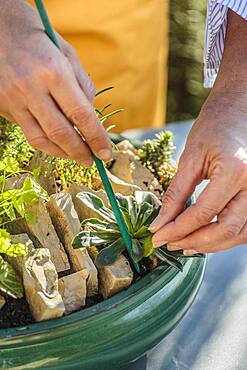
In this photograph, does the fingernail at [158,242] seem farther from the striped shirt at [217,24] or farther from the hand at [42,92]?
the striped shirt at [217,24]

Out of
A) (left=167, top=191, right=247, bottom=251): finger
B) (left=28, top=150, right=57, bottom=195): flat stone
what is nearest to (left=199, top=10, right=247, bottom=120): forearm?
(left=167, top=191, right=247, bottom=251): finger

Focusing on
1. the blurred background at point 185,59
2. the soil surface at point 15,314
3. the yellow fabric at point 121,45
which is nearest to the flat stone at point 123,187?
the soil surface at point 15,314

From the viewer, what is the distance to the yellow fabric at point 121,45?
63.2 inches

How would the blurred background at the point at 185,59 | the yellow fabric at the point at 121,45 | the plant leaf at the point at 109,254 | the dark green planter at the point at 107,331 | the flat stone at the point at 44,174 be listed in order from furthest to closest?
the blurred background at the point at 185,59, the yellow fabric at the point at 121,45, the flat stone at the point at 44,174, the plant leaf at the point at 109,254, the dark green planter at the point at 107,331

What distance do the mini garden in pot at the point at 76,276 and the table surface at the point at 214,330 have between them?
0.35 ft

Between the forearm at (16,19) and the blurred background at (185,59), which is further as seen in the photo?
the blurred background at (185,59)

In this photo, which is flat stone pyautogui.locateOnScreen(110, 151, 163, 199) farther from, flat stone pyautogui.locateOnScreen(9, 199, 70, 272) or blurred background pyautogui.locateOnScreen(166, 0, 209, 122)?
blurred background pyautogui.locateOnScreen(166, 0, 209, 122)

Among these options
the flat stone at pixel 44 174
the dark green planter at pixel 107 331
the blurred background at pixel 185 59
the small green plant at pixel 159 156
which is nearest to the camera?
the dark green planter at pixel 107 331

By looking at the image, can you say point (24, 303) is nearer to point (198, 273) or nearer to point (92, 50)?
point (198, 273)

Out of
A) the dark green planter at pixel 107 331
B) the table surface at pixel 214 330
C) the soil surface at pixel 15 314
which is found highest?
the dark green planter at pixel 107 331

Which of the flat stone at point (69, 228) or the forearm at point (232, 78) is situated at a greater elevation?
the forearm at point (232, 78)

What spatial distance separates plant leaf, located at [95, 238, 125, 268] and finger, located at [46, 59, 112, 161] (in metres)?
0.13

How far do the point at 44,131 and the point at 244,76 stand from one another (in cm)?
29

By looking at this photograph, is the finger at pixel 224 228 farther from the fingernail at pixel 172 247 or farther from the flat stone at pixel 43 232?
the flat stone at pixel 43 232
